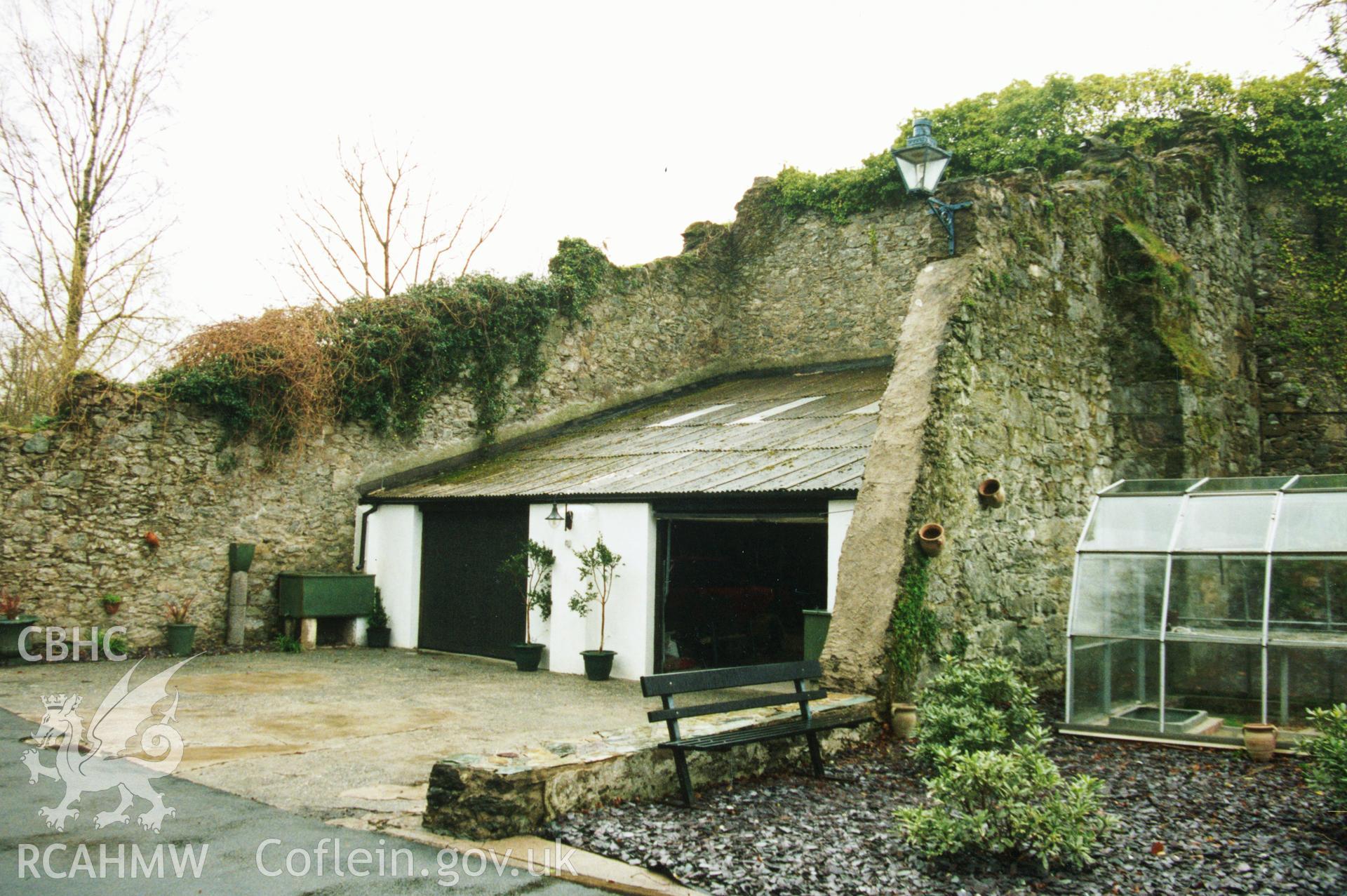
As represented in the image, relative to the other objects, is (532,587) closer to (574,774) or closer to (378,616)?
(378,616)

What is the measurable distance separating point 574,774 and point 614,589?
6.19 metres

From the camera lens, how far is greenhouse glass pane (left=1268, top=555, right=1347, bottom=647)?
6668 millimetres

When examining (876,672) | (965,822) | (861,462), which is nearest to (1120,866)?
(965,822)

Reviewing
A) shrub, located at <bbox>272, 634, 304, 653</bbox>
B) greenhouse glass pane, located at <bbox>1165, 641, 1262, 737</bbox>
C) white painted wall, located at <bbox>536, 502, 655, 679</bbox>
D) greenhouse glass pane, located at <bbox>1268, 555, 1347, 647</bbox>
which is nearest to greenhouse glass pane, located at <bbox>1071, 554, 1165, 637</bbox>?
greenhouse glass pane, located at <bbox>1165, 641, 1262, 737</bbox>

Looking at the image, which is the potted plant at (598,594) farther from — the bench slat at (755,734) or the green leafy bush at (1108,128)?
the green leafy bush at (1108,128)

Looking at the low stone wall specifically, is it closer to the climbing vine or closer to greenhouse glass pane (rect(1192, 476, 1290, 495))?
the climbing vine

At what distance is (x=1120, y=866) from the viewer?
4277 mm

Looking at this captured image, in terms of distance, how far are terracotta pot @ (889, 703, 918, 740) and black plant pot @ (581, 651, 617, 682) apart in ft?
14.7

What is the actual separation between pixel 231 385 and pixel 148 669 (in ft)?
12.7

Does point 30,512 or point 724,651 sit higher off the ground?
point 30,512

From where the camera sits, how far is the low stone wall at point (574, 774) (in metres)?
4.63

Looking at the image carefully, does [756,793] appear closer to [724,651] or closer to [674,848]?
[674,848]

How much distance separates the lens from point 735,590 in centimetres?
1233

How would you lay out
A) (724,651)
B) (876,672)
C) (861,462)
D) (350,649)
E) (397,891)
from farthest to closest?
(350,649) < (724,651) < (861,462) < (876,672) < (397,891)
